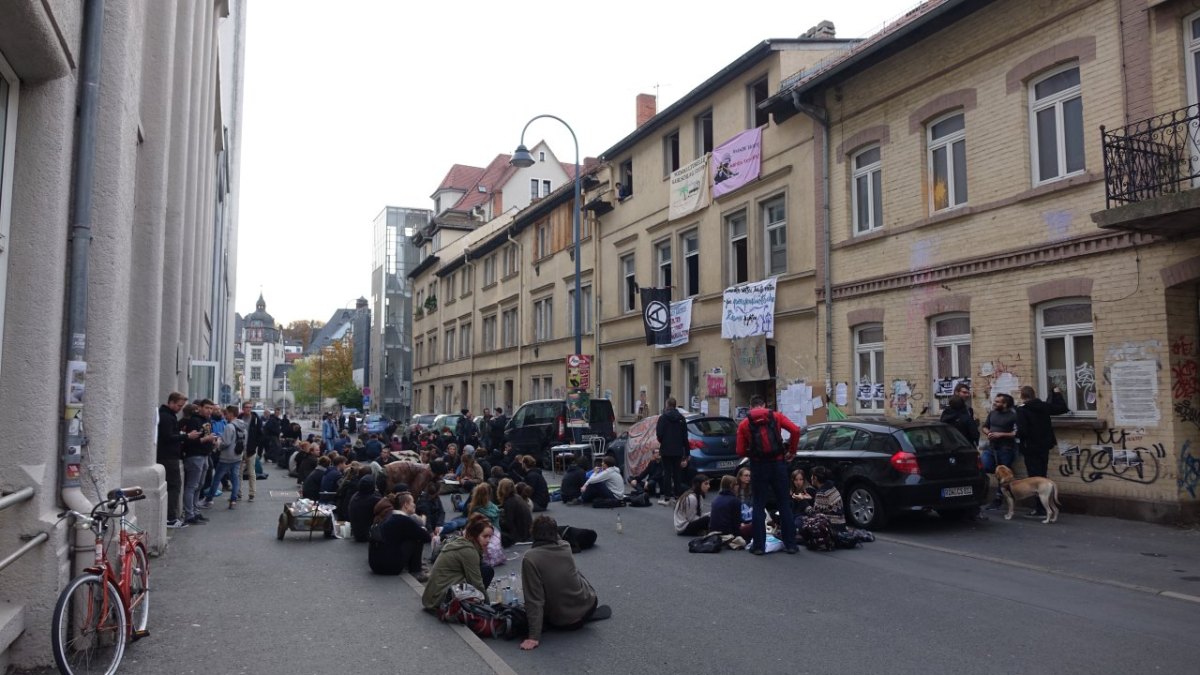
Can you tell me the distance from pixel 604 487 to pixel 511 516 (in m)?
4.32

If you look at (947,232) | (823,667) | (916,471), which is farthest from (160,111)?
(947,232)

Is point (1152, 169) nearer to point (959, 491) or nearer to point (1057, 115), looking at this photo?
point (1057, 115)

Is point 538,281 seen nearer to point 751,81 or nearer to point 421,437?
point 421,437

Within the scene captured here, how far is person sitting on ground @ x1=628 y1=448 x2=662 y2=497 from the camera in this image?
679 inches

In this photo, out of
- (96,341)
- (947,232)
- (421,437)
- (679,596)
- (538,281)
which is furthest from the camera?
(538,281)

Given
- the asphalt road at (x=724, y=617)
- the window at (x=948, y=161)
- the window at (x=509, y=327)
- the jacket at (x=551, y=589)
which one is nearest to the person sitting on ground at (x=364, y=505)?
the asphalt road at (x=724, y=617)

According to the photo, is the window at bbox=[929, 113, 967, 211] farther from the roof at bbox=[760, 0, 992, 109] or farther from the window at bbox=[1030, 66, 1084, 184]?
the roof at bbox=[760, 0, 992, 109]

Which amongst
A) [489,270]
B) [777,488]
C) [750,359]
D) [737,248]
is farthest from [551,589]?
[489,270]

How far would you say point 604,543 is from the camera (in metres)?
11.7

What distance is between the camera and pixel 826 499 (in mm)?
11898

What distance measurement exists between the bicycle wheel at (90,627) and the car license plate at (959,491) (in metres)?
9.83

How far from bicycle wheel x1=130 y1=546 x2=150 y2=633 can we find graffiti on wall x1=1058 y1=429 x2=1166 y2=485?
12341 mm

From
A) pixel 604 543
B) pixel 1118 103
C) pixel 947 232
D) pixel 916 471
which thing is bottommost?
pixel 604 543

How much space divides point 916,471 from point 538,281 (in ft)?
82.9
